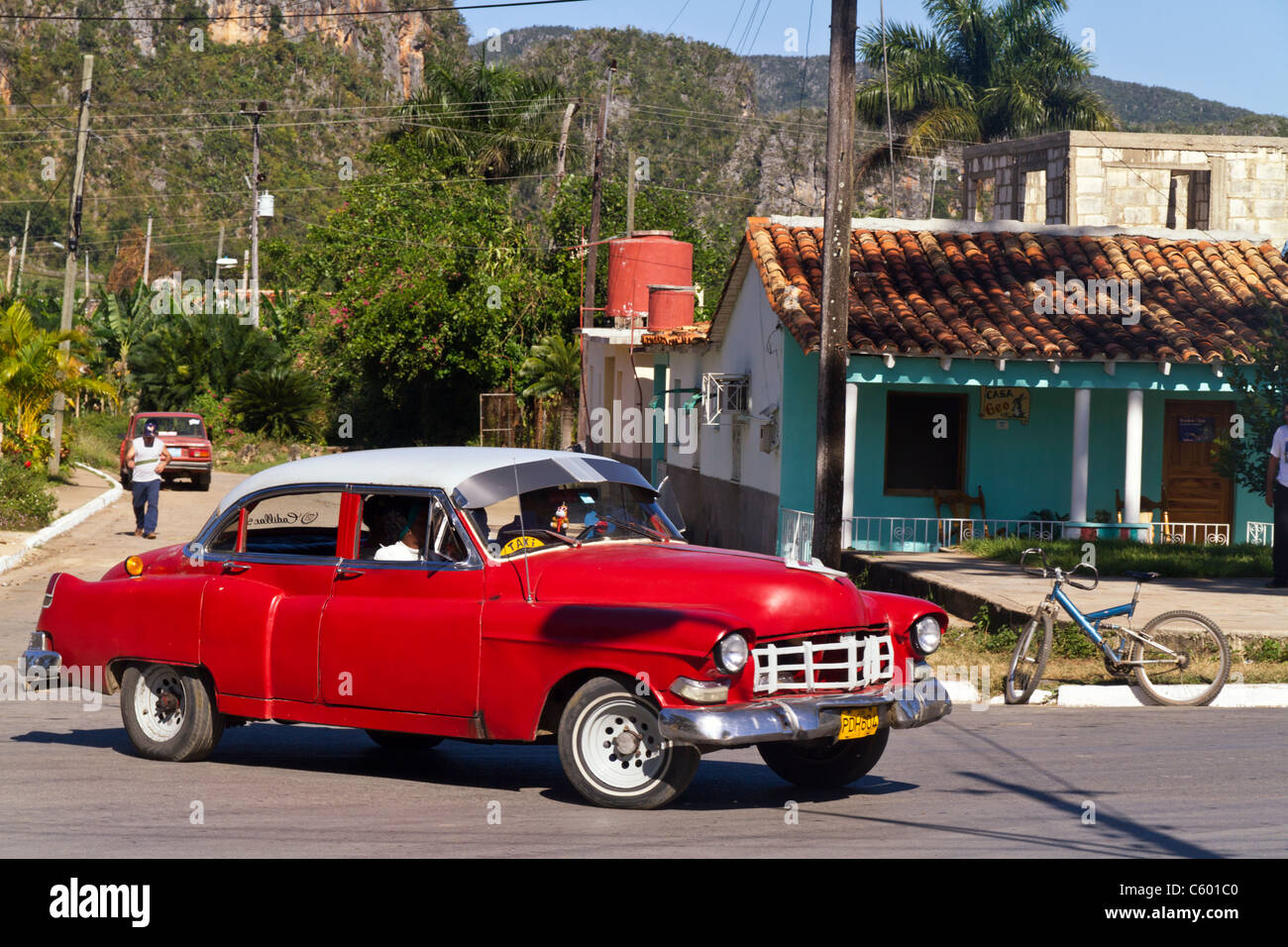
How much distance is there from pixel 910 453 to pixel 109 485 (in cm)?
2072

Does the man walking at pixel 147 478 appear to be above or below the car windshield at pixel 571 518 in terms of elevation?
below

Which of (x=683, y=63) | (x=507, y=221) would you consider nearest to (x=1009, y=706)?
(x=507, y=221)

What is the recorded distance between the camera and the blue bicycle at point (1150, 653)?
37.1 ft

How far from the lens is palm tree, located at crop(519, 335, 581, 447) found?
42.2 m

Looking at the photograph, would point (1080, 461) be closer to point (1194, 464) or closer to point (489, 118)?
point (1194, 464)

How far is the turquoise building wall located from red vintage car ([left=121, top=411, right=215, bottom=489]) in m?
19.7

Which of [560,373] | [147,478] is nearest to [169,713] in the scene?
[147,478]

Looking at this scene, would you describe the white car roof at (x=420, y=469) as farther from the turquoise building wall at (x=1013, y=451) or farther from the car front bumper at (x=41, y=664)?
the turquoise building wall at (x=1013, y=451)

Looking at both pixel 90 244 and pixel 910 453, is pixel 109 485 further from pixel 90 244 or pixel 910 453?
pixel 90 244

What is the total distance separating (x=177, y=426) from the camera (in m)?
36.5

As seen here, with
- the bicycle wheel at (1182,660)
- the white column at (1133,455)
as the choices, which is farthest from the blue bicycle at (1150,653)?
the white column at (1133,455)

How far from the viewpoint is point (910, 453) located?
20.9 metres

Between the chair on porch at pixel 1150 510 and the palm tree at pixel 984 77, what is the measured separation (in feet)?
85.9

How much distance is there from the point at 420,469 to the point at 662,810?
2.34 metres
